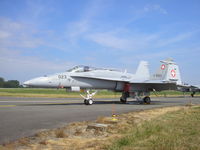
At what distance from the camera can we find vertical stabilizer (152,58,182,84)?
70.5 feet

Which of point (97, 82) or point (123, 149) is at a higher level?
point (97, 82)

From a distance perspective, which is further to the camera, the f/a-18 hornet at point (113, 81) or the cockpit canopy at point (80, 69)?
the cockpit canopy at point (80, 69)

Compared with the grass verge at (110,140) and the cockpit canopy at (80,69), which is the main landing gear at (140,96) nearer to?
the cockpit canopy at (80,69)

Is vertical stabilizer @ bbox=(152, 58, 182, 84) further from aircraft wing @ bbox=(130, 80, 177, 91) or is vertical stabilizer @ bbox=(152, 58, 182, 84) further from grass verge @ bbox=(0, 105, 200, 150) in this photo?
grass verge @ bbox=(0, 105, 200, 150)

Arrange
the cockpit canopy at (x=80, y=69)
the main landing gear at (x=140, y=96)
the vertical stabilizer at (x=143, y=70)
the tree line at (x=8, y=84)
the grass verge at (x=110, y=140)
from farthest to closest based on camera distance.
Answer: the tree line at (x=8, y=84), the vertical stabilizer at (x=143, y=70), the main landing gear at (x=140, y=96), the cockpit canopy at (x=80, y=69), the grass verge at (x=110, y=140)

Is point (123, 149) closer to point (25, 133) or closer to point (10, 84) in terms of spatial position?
point (25, 133)

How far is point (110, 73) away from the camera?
749 inches

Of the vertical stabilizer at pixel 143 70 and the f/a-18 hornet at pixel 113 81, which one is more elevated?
the vertical stabilizer at pixel 143 70

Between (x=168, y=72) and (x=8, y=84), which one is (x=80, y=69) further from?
(x=8, y=84)

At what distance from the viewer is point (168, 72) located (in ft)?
70.5

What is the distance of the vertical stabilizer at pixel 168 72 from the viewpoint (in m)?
21.5

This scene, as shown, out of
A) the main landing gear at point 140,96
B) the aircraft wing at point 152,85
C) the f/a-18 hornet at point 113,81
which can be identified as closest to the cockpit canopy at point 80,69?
the f/a-18 hornet at point 113,81

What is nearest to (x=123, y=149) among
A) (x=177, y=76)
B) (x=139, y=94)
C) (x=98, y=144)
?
(x=98, y=144)

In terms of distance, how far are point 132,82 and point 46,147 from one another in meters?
14.7
